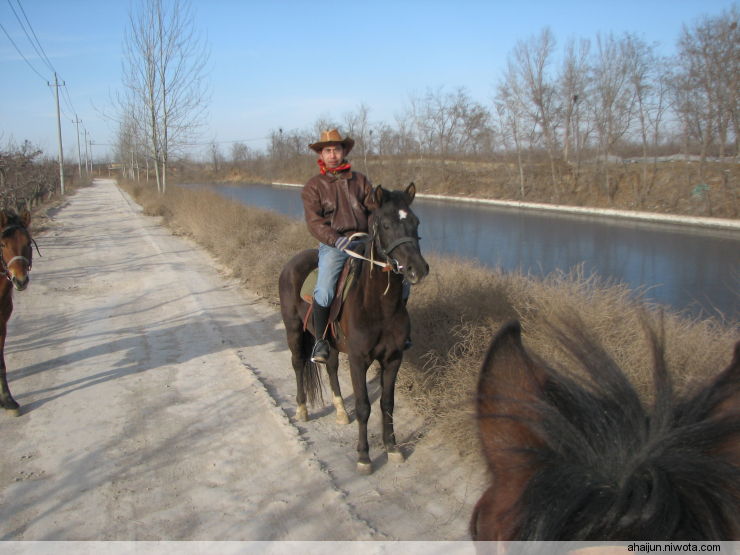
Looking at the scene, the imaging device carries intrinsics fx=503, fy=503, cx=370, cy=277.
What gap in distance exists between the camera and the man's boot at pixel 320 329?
4375 mm

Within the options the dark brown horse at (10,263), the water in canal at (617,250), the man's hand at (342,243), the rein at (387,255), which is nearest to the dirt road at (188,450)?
the dark brown horse at (10,263)

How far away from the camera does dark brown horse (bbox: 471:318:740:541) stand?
42.4 inches

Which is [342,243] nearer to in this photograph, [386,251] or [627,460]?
[386,251]

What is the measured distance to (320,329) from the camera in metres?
4.42

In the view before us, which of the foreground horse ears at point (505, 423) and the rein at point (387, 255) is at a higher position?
the rein at point (387, 255)

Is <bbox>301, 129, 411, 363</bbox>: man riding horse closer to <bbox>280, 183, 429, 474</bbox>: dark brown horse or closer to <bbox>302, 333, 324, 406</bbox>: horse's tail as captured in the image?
<bbox>280, 183, 429, 474</bbox>: dark brown horse

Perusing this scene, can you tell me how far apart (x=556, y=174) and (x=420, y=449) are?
37.1m

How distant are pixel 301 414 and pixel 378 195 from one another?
7.72 feet

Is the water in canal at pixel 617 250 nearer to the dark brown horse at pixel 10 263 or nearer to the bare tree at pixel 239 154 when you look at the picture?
the dark brown horse at pixel 10 263

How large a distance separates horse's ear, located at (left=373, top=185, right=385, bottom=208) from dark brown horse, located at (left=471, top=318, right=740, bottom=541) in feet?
7.26

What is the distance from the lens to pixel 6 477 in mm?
3688

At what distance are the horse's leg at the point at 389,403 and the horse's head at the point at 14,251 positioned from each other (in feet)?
12.5

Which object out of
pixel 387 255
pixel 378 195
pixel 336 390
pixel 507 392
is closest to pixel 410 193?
pixel 378 195

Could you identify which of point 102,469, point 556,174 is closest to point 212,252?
point 102,469
